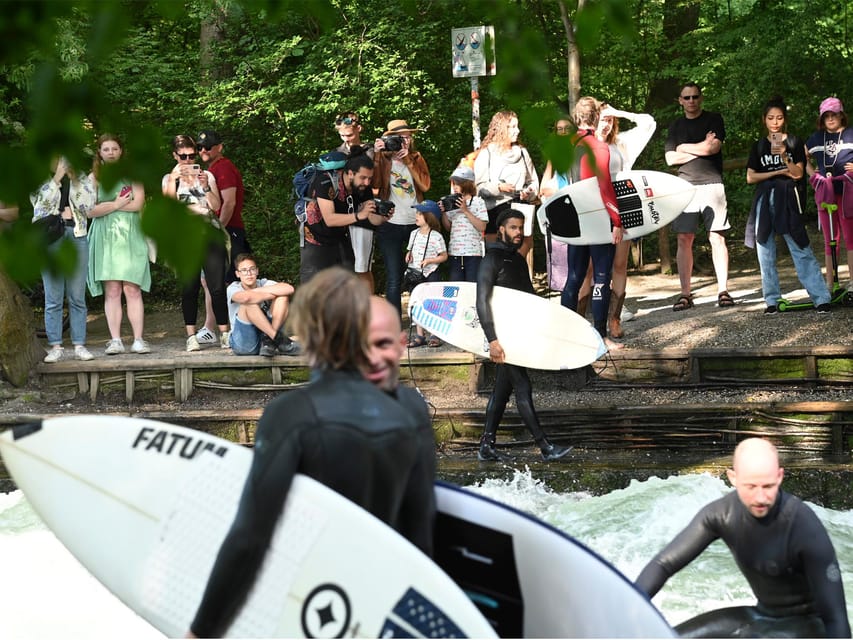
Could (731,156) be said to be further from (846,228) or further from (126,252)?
(126,252)

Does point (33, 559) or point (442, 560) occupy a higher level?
point (442, 560)

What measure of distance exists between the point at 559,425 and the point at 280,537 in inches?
210

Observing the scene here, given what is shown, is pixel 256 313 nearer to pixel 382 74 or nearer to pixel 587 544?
pixel 587 544

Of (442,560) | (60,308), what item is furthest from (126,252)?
(442,560)

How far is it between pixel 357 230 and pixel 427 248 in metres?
0.54

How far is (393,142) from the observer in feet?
30.2

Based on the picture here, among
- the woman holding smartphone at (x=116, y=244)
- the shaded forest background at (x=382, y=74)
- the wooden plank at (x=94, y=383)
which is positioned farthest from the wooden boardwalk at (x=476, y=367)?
the shaded forest background at (x=382, y=74)

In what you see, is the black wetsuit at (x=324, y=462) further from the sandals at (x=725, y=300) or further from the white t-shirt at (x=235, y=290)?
the sandals at (x=725, y=300)

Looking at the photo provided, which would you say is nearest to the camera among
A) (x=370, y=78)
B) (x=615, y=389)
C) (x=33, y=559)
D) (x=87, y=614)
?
(x=87, y=614)

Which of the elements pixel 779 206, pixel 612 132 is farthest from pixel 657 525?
pixel 779 206

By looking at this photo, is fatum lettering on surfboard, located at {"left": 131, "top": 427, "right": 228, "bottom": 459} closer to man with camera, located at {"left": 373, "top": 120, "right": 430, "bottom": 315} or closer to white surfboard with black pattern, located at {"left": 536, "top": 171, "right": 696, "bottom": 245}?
man with camera, located at {"left": 373, "top": 120, "right": 430, "bottom": 315}

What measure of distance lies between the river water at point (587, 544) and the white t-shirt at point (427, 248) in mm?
1867

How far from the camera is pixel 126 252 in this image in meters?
9.63

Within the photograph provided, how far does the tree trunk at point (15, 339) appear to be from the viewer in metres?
9.74
